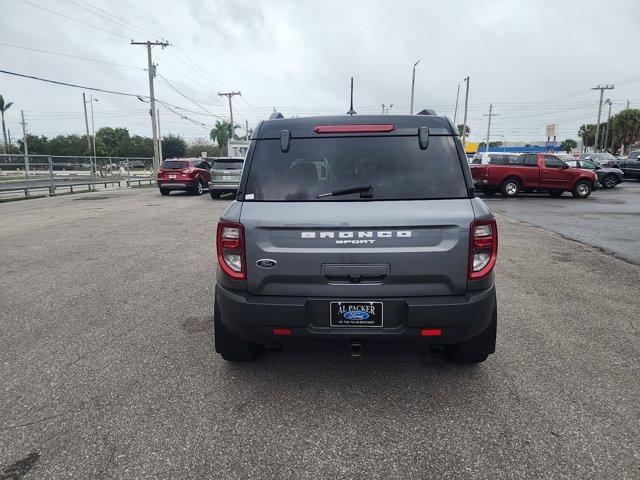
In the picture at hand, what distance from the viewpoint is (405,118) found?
3158 millimetres

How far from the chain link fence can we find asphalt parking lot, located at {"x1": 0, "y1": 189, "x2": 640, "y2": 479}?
52.2 feet

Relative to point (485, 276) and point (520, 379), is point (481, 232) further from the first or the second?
point (520, 379)

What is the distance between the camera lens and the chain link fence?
18.5 metres

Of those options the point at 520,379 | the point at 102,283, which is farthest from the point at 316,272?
the point at 102,283

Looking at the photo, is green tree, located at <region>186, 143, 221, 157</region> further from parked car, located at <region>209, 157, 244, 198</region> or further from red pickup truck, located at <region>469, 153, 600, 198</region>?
red pickup truck, located at <region>469, 153, 600, 198</region>

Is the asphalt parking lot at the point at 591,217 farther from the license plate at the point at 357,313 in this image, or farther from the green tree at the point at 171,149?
the green tree at the point at 171,149

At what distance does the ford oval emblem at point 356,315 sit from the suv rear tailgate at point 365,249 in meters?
0.11

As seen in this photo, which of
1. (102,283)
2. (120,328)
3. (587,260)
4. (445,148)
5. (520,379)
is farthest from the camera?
(587,260)

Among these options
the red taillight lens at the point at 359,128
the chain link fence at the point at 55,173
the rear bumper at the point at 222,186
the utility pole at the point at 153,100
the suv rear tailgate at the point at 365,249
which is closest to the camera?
the suv rear tailgate at the point at 365,249

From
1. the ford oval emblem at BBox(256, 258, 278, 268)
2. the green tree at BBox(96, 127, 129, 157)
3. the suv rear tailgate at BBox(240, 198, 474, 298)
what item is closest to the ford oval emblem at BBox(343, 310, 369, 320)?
the suv rear tailgate at BBox(240, 198, 474, 298)

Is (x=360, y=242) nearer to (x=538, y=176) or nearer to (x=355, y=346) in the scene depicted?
(x=355, y=346)

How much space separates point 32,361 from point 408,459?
309 cm

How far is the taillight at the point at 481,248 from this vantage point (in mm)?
2847

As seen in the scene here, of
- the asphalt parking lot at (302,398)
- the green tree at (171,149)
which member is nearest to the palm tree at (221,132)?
the green tree at (171,149)
